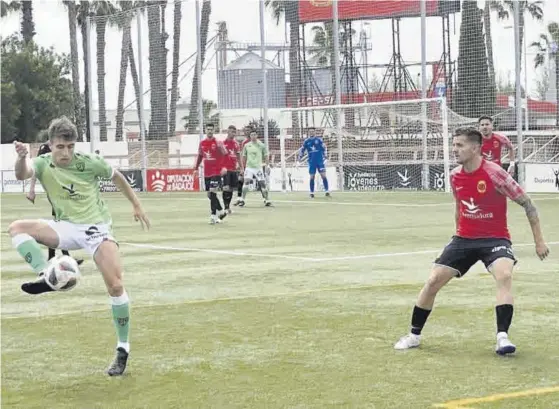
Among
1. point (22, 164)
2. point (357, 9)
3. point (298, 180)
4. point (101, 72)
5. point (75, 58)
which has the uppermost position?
point (357, 9)

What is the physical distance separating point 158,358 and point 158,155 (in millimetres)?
38277

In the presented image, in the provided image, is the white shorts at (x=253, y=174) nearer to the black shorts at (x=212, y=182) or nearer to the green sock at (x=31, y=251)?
the black shorts at (x=212, y=182)

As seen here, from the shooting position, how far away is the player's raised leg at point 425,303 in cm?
884

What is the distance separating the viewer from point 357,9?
4766 cm

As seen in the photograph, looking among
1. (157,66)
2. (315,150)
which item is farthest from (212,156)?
(157,66)

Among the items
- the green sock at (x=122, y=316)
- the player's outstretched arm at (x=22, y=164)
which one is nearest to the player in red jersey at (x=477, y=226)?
the green sock at (x=122, y=316)

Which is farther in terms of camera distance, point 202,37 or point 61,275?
point 202,37

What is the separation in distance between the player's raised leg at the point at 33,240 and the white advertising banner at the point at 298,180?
30.0 metres

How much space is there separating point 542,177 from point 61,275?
2683cm

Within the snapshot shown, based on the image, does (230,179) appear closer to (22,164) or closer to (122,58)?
(22,164)

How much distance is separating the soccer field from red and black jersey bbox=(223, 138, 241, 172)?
263 inches

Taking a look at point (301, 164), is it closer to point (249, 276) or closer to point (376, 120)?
point (376, 120)

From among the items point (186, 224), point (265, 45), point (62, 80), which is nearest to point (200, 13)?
point (265, 45)

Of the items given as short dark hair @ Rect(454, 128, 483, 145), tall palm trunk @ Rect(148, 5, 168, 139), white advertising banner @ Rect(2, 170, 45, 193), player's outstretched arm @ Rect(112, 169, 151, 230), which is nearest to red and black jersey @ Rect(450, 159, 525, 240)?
short dark hair @ Rect(454, 128, 483, 145)
